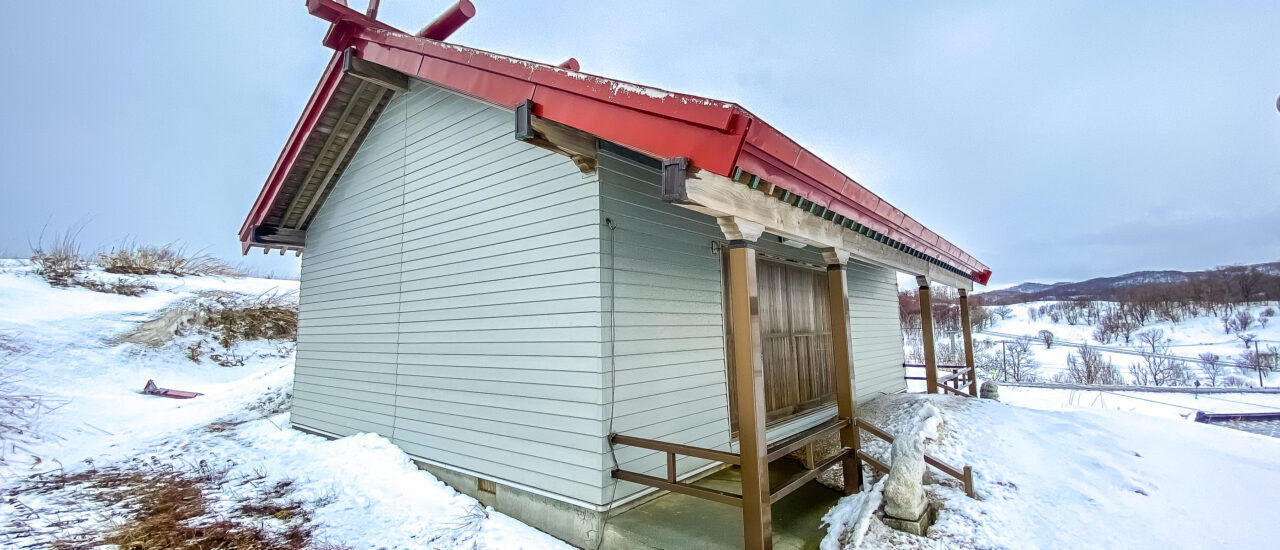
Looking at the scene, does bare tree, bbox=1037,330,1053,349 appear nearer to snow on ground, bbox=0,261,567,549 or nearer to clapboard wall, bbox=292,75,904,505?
clapboard wall, bbox=292,75,904,505

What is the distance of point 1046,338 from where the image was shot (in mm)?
28078

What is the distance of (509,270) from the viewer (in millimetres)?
4691

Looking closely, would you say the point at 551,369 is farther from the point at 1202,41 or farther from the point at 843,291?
the point at 1202,41

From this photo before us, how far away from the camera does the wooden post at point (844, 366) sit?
465 cm

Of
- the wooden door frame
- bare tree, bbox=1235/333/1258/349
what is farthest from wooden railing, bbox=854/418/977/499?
bare tree, bbox=1235/333/1258/349

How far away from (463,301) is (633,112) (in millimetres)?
3033

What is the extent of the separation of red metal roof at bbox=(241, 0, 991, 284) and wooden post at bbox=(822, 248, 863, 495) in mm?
492

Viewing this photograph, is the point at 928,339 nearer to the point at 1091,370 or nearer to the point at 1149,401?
the point at 1149,401

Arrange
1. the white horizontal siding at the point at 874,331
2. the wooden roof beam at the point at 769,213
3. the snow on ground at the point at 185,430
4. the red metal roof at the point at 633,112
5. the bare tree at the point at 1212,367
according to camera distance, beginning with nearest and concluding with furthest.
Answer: the red metal roof at the point at 633,112, the wooden roof beam at the point at 769,213, the snow on ground at the point at 185,430, the white horizontal siding at the point at 874,331, the bare tree at the point at 1212,367

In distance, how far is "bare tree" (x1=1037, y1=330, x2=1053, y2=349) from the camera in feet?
90.7

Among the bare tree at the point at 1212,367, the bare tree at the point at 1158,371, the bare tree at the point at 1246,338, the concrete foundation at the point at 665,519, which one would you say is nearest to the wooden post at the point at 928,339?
the concrete foundation at the point at 665,519

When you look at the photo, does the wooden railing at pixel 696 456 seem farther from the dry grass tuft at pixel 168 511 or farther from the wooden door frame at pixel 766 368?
the dry grass tuft at pixel 168 511

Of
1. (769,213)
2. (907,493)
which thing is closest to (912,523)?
(907,493)

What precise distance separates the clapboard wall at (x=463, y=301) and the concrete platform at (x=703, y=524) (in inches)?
13.9
